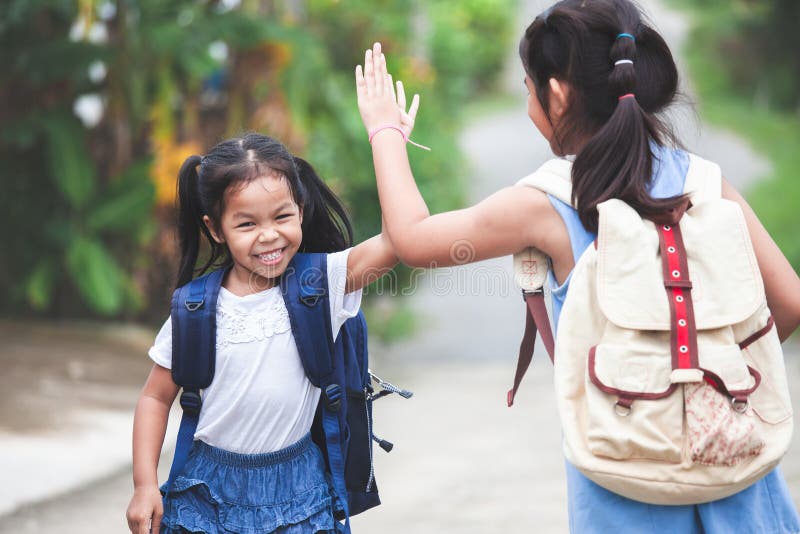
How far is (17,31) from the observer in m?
6.46

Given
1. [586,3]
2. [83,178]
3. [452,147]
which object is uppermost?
[586,3]

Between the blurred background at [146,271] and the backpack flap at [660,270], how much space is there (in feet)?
6.45

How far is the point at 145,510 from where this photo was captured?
2174 millimetres

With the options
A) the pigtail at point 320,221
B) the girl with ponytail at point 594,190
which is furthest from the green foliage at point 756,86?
the girl with ponytail at point 594,190

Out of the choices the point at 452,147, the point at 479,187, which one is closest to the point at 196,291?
the point at 452,147

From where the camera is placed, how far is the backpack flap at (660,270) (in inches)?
71.5

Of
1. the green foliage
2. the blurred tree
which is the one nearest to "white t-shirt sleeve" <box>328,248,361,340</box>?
the blurred tree

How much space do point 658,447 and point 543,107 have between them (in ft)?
2.38

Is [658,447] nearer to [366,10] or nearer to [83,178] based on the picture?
[83,178]

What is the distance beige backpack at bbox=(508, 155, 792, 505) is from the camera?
5.90 feet

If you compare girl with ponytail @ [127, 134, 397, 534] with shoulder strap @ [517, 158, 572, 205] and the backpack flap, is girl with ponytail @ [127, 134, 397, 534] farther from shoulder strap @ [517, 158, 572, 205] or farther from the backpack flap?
the backpack flap

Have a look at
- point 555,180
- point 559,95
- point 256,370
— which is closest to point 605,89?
point 559,95

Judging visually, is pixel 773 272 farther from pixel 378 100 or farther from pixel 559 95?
pixel 378 100

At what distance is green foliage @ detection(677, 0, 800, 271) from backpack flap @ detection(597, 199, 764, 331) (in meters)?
9.45
